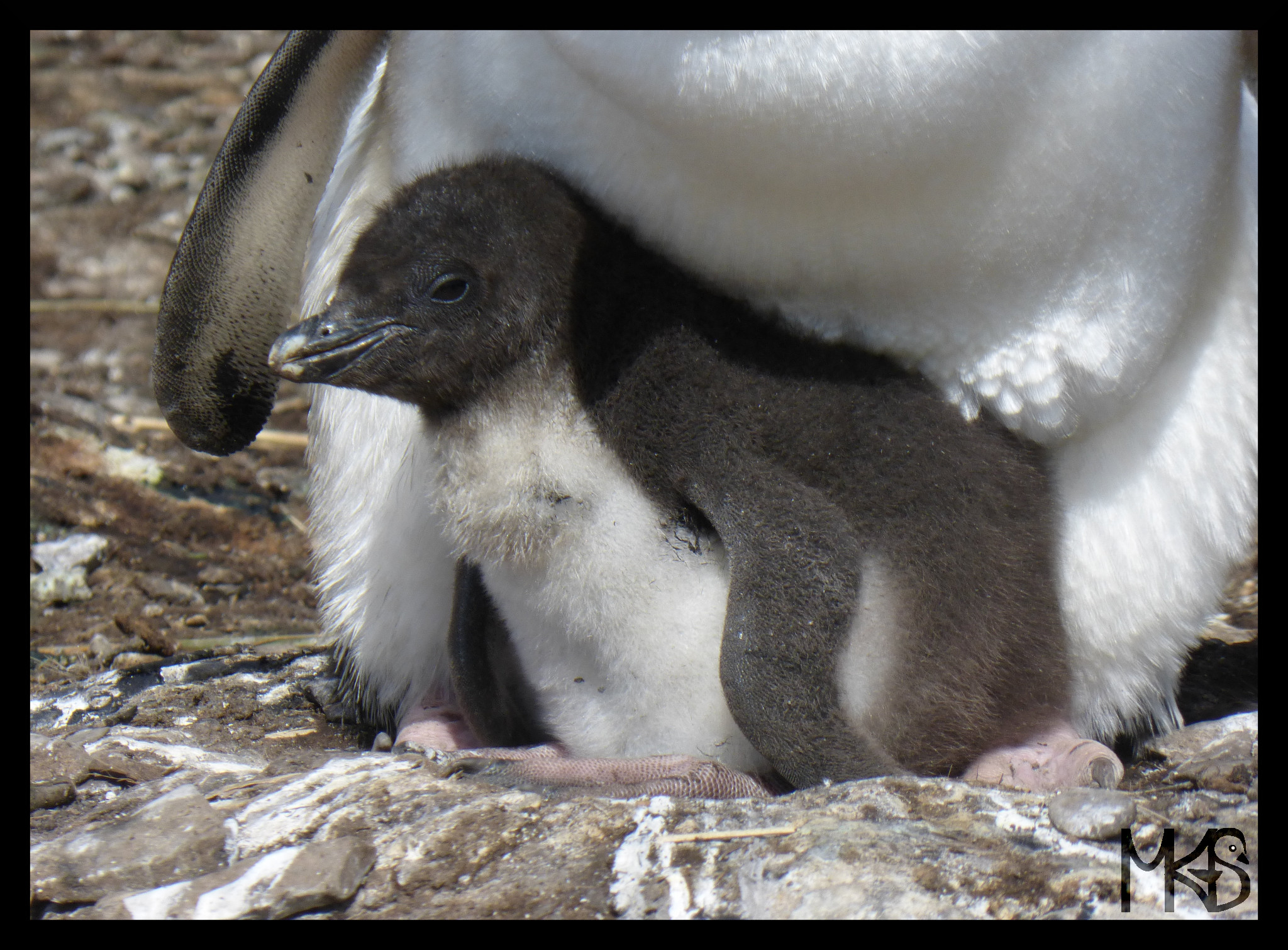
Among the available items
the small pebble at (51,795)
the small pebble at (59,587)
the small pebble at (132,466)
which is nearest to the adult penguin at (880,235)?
the small pebble at (51,795)

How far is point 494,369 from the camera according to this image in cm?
170

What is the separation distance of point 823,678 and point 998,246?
56cm

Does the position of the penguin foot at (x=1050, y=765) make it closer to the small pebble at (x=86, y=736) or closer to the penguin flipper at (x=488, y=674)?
the penguin flipper at (x=488, y=674)

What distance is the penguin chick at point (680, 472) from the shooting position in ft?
5.30

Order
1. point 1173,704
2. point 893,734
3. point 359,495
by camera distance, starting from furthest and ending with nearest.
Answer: point 359,495 → point 1173,704 → point 893,734

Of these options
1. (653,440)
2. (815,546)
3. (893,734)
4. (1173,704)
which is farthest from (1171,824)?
(653,440)

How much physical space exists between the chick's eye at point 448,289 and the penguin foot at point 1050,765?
91cm

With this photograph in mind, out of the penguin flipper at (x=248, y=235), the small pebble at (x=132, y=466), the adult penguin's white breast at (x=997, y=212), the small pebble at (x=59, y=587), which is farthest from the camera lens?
the small pebble at (x=132, y=466)

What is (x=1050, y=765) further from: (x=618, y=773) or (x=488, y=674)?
(x=488, y=674)

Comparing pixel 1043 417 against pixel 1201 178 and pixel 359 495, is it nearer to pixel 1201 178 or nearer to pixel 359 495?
pixel 1201 178

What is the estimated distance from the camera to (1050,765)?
1.64m

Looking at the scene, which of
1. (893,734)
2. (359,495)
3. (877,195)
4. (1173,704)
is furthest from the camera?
(359,495)

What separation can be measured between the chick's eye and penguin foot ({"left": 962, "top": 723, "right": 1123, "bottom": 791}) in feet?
2.99
